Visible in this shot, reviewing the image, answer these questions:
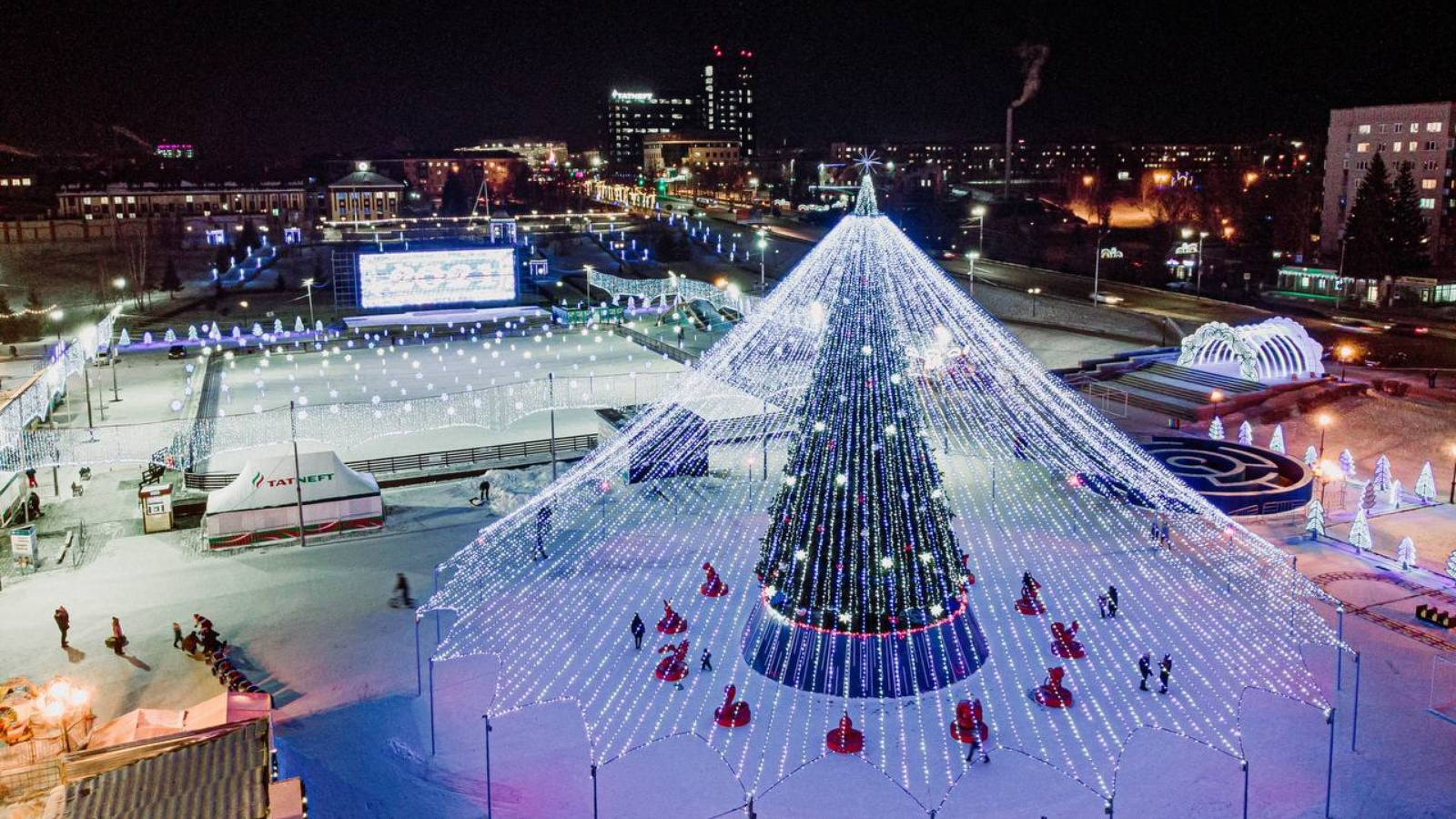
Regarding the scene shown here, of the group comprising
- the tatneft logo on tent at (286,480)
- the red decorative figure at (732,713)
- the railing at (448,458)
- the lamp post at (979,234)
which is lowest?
the red decorative figure at (732,713)

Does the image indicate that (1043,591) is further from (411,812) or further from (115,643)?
(115,643)

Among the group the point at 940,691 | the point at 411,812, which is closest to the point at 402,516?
the point at 411,812

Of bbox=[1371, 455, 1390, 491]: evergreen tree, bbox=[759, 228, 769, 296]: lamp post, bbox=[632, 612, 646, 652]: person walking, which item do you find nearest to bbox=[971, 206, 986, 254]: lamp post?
bbox=[759, 228, 769, 296]: lamp post

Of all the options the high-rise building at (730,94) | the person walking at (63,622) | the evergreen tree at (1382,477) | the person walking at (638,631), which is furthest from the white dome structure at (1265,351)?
the high-rise building at (730,94)

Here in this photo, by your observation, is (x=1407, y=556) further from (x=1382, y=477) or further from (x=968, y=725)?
(x=968, y=725)

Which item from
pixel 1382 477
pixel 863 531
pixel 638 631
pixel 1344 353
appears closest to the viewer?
pixel 863 531

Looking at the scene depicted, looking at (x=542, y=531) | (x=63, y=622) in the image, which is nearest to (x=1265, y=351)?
(x=542, y=531)

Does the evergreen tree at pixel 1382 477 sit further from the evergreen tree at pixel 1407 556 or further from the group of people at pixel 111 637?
the group of people at pixel 111 637
